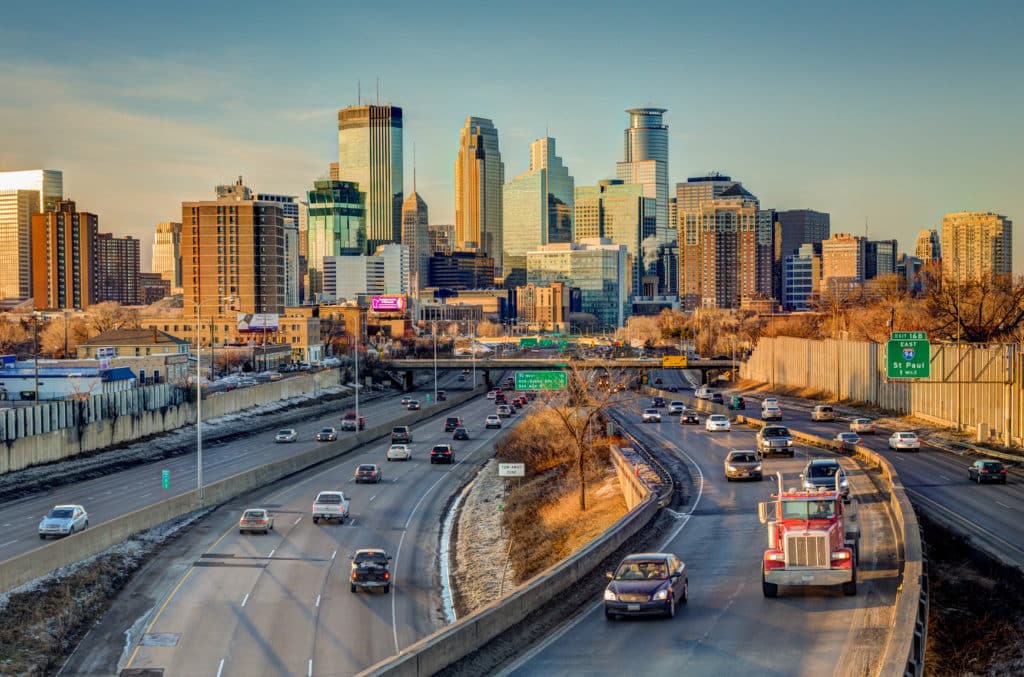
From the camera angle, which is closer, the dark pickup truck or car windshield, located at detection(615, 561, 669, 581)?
car windshield, located at detection(615, 561, 669, 581)

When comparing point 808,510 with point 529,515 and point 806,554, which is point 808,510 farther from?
point 529,515

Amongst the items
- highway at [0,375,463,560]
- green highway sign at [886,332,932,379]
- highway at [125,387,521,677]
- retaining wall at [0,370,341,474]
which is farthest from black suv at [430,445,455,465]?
green highway sign at [886,332,932,379]

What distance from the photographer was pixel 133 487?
214 ft

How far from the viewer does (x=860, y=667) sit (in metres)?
21.3

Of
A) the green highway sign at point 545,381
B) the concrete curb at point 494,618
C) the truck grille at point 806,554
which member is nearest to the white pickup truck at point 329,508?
the concrete curb at point 494,618

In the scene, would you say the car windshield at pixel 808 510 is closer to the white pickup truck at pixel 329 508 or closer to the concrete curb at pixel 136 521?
the concrete curb at pixel 136 521

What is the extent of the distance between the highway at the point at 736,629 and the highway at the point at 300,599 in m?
9.64

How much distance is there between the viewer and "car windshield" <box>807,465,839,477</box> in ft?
131

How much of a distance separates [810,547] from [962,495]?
2294cm

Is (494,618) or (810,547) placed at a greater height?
(810,547)

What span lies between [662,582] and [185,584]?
22794 mm

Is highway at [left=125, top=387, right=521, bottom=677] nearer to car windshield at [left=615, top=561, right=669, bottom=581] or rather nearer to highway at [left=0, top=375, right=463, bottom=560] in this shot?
highway at [left=0, top=375, right=463, bottom=560]

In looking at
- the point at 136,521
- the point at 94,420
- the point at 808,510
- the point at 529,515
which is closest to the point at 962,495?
the point at 529,515

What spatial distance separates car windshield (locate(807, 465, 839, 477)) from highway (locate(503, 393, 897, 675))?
14.9ft
